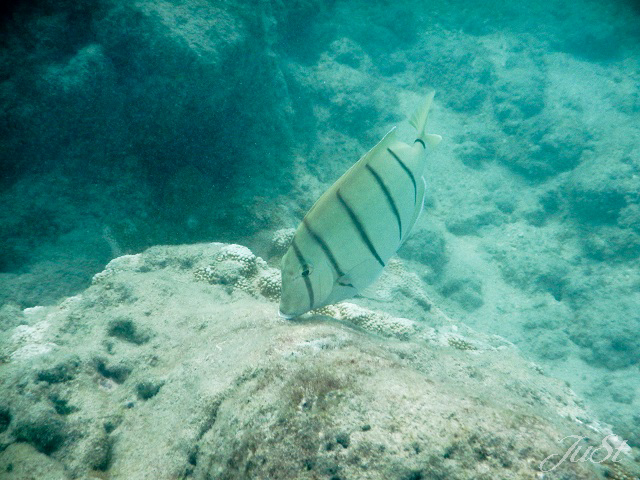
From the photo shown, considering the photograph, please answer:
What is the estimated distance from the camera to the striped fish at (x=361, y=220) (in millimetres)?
1509

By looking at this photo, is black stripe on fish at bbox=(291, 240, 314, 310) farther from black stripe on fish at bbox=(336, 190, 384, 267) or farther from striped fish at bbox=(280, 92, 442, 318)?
black stripe on fish at bbox=(336, 190, 384, 267)

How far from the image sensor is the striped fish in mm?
1509

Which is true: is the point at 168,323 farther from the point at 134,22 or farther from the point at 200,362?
the point at 134,22

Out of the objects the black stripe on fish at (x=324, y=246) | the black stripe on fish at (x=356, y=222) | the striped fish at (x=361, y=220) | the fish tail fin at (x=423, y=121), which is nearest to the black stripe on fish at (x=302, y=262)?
the striped fish at (x=361, y=220)

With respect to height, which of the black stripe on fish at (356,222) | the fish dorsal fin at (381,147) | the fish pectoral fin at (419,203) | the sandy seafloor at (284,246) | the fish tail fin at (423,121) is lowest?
the sandy seafloor at (284,246)

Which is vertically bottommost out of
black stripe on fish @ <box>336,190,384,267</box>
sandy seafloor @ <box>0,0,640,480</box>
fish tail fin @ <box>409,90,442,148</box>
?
sandy seafloor @ <box>0,0,640,480</box>

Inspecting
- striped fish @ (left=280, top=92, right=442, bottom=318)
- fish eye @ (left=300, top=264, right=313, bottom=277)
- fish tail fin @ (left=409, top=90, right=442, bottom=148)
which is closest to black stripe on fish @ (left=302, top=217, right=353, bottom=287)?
striped fish @ (left=280, top=92, right=442, bottom=318)

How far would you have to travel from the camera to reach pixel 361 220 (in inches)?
59.3

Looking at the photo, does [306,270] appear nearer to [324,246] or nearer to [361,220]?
[324,246]

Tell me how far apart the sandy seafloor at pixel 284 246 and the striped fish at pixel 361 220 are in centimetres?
36

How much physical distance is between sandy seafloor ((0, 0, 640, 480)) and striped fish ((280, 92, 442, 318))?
0.36 m

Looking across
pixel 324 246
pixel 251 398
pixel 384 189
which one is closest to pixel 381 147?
pixel 384 189

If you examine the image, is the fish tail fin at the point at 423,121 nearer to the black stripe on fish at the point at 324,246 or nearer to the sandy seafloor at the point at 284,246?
the black stripe on fish at the point at 324,246

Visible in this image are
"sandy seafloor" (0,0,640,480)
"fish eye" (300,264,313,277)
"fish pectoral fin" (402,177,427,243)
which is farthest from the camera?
"fish pectoral fin" (402,177,427,243)
